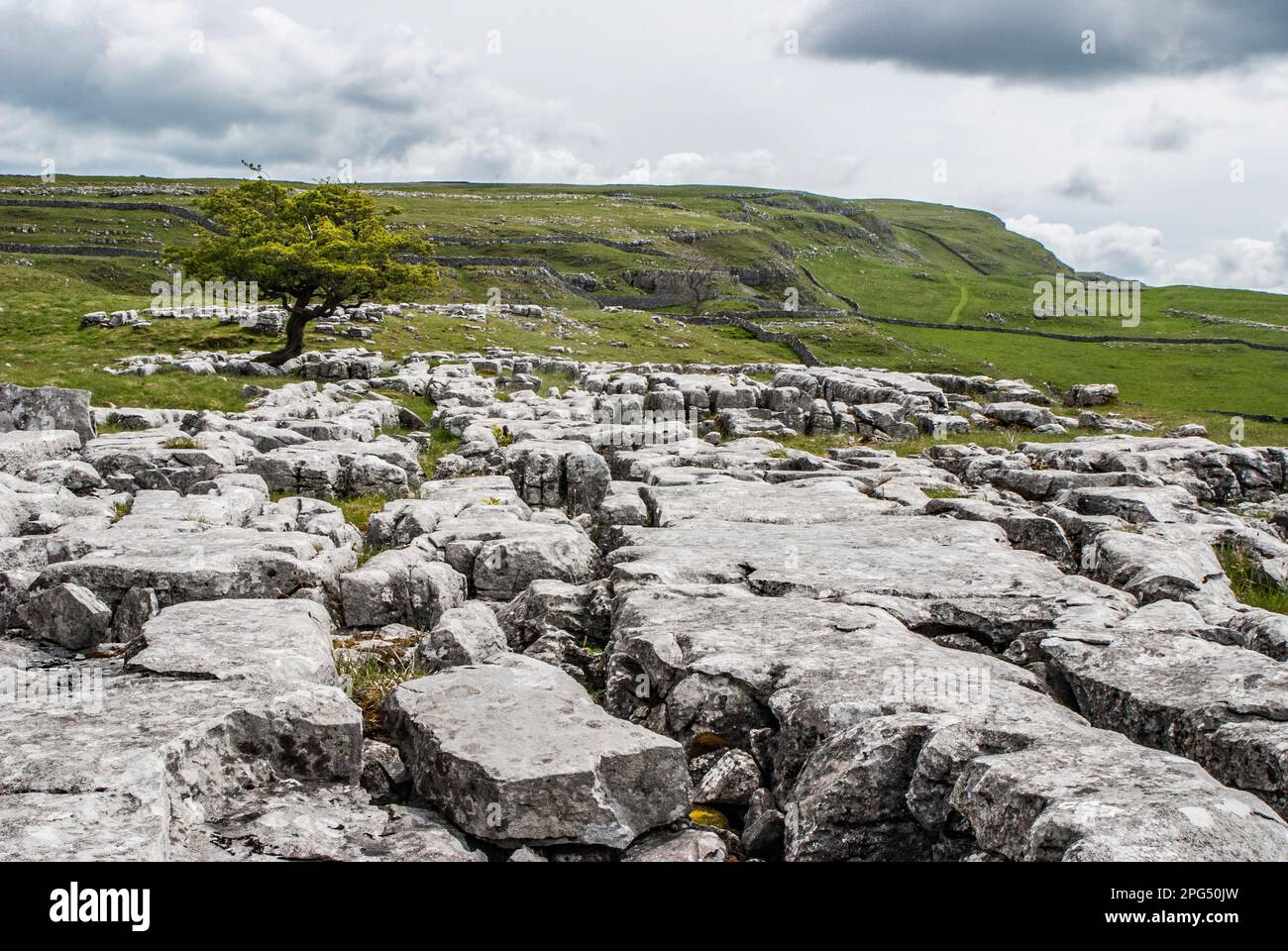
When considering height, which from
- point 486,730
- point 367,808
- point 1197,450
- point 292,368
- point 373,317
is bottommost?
point 367,808

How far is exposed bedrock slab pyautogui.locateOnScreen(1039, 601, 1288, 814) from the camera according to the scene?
696 cm

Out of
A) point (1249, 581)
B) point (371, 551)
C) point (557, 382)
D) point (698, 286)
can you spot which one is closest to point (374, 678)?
point (371, 551)

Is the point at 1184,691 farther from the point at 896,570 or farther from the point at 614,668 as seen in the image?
the point at 614,668

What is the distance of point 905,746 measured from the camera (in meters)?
6.88

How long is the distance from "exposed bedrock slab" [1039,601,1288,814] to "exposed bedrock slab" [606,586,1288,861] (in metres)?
0.69

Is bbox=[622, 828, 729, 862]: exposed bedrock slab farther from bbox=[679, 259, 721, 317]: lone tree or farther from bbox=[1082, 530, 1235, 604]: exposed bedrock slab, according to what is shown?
bbox=[679, 259, 721, 317]: lone tree

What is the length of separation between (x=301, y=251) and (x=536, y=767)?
137 feet

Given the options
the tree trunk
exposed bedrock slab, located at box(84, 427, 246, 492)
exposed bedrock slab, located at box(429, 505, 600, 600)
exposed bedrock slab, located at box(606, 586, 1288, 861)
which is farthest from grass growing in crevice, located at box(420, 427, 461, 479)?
the tree trunk

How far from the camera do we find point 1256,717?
7.36 m

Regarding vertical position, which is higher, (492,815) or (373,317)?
(373,317)

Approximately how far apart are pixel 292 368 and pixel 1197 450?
3824cm

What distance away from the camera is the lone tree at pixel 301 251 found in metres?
43.5

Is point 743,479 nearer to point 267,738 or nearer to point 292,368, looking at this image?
point 267,738
